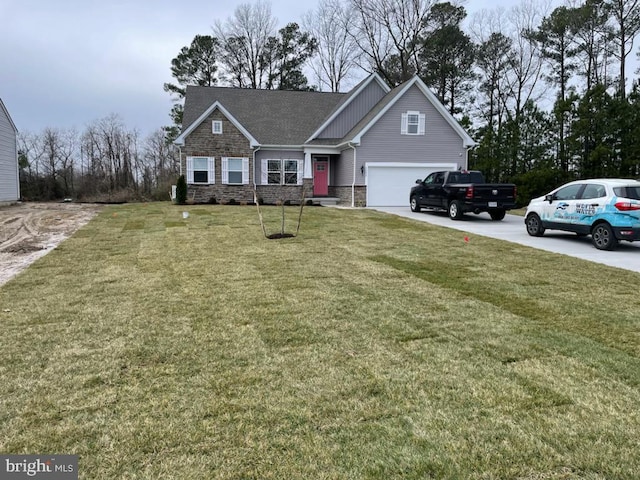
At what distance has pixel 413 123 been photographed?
2209 cm

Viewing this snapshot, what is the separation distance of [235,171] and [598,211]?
668 inches

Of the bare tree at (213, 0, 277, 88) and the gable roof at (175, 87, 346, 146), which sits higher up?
the bare tree at (213, 0, 277, 88)

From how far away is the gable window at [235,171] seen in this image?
2284 centimetres

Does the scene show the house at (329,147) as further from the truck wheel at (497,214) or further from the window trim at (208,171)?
the truck wheel at (497,214)

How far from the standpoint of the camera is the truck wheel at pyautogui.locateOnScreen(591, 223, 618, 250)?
32.7 ft

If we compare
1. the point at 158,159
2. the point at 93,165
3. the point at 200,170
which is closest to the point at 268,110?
the point at 200,170

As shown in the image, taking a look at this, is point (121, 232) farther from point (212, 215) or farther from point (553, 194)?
point (553, 194)

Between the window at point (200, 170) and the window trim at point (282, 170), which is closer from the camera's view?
the window at point (200, 170)

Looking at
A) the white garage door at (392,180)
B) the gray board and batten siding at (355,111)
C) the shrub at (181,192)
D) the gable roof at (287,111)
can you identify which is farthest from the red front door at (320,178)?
the shrub at (181,192)

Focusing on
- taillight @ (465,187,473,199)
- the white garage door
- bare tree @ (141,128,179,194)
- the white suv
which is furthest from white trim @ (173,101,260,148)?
the white suv

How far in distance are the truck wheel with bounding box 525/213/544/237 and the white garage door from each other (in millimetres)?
9873

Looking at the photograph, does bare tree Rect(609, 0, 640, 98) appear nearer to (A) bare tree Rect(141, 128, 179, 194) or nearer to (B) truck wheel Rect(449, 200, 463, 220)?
(B) truck wheel Rect(449, 200, 463, 220)

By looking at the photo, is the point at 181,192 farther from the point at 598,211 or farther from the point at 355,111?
the point at 598,211

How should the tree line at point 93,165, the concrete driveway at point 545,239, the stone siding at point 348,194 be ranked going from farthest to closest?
the tree line at point 93,165 → the stone siding at point 348,194 → the concrete driveway at point 545,239
